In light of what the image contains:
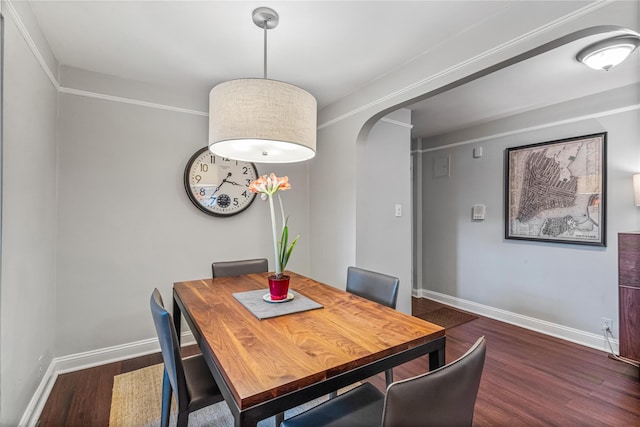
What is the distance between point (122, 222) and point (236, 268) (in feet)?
3.32

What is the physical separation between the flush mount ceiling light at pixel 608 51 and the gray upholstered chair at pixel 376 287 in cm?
192

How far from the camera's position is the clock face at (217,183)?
8.96 feet

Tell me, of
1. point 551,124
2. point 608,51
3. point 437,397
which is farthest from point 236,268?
point 551,124

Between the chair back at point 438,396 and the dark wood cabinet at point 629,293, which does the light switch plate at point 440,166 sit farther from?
the chair back at point 438,396

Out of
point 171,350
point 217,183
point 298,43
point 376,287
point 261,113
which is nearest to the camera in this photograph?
point 171,350

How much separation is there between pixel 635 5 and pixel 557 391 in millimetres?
2253

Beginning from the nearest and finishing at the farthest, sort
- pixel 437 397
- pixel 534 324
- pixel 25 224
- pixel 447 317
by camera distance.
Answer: pixel 437 397
pixel 25 224
pixel 534 324
pixel 447 317

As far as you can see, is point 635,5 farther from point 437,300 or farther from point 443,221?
point 437,300

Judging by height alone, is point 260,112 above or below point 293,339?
above

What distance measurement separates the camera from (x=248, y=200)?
117 inches

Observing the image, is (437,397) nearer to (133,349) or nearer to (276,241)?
(276,241)

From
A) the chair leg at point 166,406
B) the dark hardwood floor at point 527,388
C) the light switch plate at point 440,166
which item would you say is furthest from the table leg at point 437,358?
the light switch plate at point 440,166

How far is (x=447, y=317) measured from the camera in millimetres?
3566

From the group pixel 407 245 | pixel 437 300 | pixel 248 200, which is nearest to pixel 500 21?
pixel 407 245
